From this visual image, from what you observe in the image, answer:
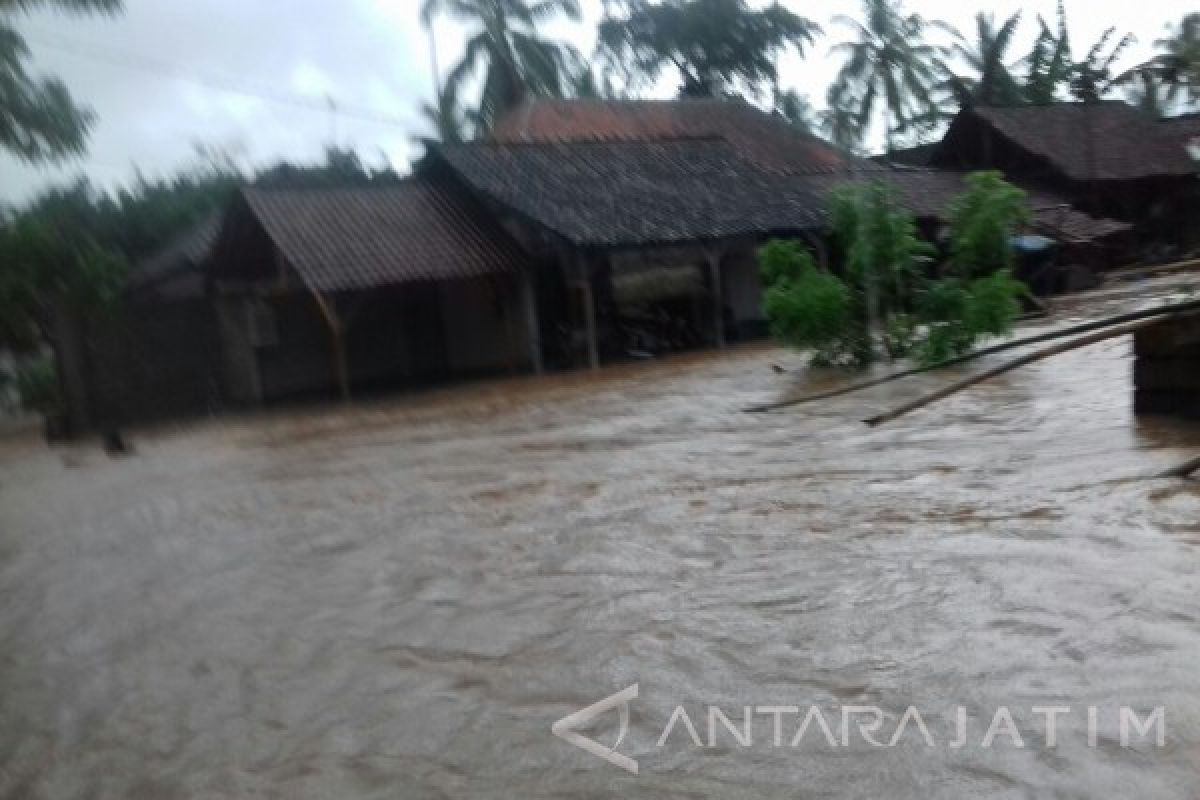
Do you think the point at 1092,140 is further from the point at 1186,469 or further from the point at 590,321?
the point at 1186,469

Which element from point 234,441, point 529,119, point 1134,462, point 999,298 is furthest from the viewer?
point 529,119

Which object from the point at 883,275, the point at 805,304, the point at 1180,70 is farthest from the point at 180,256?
the point at 1180,70

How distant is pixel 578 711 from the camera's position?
12.4 feet

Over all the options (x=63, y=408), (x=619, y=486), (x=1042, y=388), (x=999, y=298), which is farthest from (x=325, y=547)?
(x=63, y=408)

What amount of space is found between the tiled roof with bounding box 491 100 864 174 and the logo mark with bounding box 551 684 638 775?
77.4 ft

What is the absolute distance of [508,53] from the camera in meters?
28.5

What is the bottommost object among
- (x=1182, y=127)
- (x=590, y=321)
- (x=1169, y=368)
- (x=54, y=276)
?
(x=1169, y=368)

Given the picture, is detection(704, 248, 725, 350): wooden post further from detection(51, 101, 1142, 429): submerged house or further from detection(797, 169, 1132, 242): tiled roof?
detection(797, 169, 1132, 242): tiled roof

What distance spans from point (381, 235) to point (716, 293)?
5.95 meters

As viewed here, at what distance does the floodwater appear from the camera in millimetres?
3336

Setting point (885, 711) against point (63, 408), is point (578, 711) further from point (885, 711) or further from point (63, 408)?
point (63, 408)

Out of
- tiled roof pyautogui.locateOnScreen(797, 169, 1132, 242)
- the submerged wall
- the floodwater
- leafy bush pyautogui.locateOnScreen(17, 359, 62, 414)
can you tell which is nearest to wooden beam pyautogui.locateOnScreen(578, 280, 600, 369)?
tiled roof pyautogui.locateOnScreen(797, 169, 1132, 242)

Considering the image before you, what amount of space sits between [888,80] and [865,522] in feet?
102

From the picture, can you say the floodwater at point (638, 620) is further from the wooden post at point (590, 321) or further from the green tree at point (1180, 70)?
the wooden post at point (590, 321)
